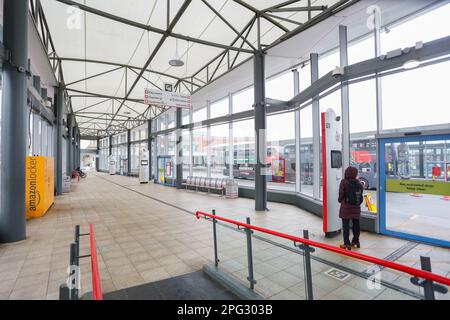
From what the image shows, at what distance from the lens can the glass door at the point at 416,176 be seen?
4.07 metres

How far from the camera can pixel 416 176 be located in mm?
4367

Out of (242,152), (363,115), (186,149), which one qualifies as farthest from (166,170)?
(363,115)

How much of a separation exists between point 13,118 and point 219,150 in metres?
7.90

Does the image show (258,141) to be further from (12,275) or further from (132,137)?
(132,137)

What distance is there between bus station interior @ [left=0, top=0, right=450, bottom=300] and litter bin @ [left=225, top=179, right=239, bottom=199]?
2.3 inches

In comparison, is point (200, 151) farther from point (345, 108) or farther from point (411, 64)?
point (411, 64)

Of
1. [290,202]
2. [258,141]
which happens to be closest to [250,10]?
[258,141]

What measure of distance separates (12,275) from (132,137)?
22874 mm

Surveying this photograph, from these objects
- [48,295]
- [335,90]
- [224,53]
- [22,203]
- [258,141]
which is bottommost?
[48,295]

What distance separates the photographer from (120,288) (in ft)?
9.20

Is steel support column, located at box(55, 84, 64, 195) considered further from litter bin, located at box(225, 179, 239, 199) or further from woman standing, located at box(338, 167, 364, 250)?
woman standing, located at box(338, 167, 364, 250)

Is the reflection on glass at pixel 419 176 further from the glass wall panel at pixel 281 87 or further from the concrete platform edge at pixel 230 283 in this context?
the glass wall panel at pixel 281 87

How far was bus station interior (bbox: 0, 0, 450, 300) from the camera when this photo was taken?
2852mm

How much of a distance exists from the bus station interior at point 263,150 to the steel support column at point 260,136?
0.04 metres
